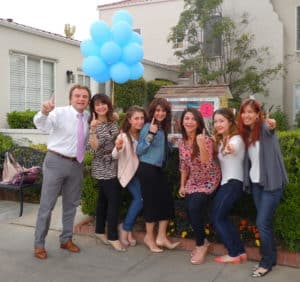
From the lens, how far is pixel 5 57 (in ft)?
33.7

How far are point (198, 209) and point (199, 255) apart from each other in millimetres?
508

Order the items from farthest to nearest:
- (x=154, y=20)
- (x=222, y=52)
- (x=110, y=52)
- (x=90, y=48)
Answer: (x=154, y=20)
(x=222, y=52)
(x=90, y=48)
(x=110, y=52)

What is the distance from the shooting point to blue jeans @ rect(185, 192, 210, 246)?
14.2ft

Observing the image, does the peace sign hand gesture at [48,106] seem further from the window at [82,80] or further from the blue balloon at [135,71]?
the window at [82,80]

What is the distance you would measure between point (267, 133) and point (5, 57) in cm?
810

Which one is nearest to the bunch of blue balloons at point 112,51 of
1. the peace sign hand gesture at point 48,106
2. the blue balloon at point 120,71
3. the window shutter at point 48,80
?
the blue balloon at point 120,71

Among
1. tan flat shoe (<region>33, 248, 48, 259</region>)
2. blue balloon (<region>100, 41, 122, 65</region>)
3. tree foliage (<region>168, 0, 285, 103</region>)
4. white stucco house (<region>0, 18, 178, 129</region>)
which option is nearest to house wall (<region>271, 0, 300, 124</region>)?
tree foliage (<region>168, 0, 285, 103</region>)

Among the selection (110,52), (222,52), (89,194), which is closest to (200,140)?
(110,52)

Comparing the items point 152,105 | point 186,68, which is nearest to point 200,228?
point 152,105

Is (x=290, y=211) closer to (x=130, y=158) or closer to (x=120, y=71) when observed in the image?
(x=130, y=158)

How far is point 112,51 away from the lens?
17.1 feet

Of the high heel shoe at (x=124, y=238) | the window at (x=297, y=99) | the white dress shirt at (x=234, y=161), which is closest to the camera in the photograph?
the white dress shirt at (x=234, y=161)

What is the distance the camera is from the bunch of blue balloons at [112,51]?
528 centimetres

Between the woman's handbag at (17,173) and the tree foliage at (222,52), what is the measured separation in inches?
353
